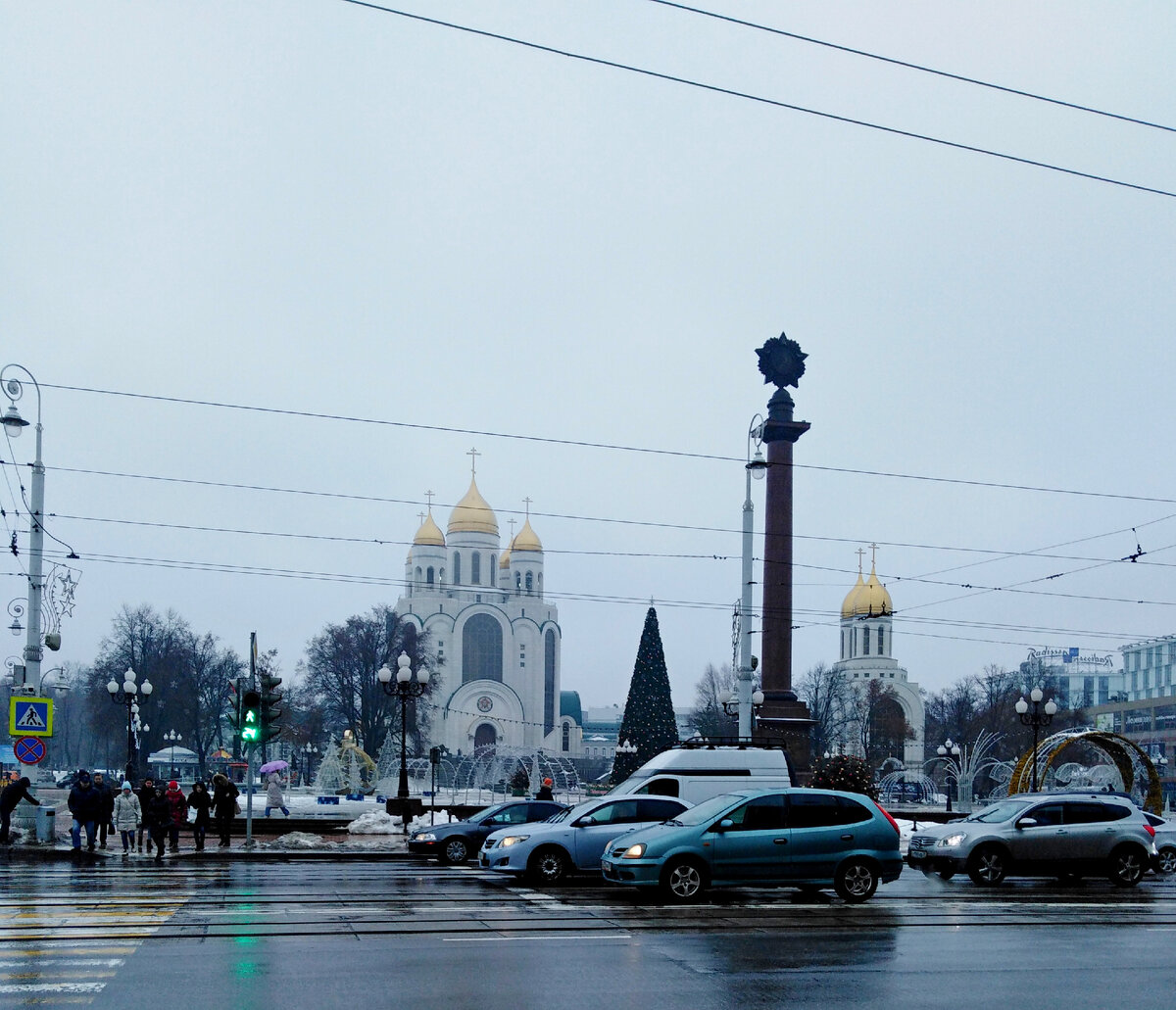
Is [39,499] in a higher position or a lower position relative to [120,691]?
higher

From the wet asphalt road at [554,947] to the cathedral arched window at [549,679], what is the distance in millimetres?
110952

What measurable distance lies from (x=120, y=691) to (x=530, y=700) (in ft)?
266

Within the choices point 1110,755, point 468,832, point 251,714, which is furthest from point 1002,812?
point 1110,755

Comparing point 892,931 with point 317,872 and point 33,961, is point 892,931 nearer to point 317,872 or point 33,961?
point 33,961

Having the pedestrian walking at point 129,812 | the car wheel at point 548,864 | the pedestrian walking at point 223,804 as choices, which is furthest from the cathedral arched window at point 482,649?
the car wheel at point 548,864

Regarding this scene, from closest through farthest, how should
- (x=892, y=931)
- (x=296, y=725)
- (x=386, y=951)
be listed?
(x=386, y=951), (x=892, y=931), (x=296, y=725)

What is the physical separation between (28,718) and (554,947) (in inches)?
599

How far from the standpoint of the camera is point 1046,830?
771 inches

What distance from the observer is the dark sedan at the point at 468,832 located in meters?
22.7

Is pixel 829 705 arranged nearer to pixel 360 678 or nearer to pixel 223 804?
pixel 360 678

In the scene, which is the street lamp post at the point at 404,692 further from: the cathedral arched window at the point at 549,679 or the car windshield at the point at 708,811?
the cathedral arched window at the point at 549,679

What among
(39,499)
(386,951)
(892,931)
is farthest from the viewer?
(39,499)

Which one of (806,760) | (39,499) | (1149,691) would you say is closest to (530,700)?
(1149,691)

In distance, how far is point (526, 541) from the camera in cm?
12912
